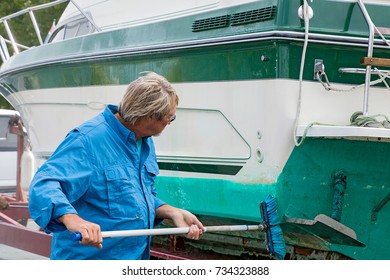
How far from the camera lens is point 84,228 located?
103 inches

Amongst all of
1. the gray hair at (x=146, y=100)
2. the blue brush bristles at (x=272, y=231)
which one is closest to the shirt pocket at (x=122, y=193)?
the gray hair at (x=146, y=100)

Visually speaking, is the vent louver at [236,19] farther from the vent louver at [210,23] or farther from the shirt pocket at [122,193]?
the shirt pocket at [122,193]

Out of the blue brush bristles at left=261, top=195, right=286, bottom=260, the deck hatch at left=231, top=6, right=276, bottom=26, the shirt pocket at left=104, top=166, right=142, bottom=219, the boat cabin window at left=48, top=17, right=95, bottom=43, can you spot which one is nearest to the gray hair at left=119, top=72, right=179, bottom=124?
the shirt pocket at left=104, top=166, right=142, bottom=219

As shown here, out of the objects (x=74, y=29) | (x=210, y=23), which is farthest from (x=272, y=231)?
(x=74, y=29)

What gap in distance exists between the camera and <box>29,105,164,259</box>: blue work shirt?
8.98 ft

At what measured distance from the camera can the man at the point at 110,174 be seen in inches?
110

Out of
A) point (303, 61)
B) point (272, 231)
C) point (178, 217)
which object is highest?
point (303, 61)

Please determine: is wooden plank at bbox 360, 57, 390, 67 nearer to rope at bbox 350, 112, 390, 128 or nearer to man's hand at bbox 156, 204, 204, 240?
rope at bbox 350, 112, 390, 128

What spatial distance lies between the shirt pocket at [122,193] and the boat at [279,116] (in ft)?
4.14

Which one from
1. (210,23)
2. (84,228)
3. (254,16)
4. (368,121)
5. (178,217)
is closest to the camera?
(84,228)

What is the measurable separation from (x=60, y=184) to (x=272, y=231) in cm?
121

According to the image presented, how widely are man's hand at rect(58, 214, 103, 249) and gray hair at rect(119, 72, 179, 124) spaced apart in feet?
1.57

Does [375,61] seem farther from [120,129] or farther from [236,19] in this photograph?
[120,129]

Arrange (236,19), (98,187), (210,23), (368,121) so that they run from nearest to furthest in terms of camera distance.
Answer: (98,187) < (368,121) < (236,19) < (210,23)
